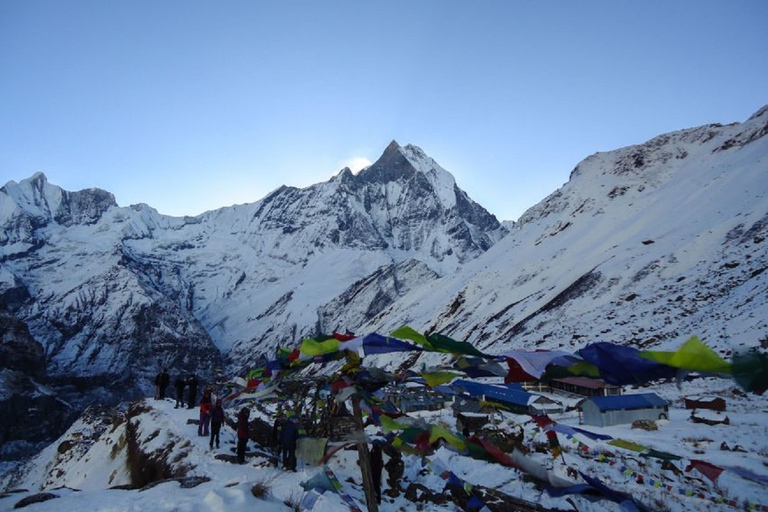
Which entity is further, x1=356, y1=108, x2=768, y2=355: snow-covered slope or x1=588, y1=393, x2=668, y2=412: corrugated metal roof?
x1=356, y1=108, x2=768, y2=355: snow-covered slope

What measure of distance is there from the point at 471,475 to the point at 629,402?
44.6 ft

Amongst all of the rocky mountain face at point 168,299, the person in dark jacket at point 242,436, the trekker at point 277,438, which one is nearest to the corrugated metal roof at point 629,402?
the trekker at point 277,438

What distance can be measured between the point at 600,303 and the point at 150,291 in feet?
487

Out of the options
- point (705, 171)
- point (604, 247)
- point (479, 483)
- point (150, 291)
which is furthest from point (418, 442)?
point (150, 291)

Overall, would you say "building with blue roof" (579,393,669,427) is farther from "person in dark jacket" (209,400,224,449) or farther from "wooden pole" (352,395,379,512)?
"wooden pole" (352,395,379,512)

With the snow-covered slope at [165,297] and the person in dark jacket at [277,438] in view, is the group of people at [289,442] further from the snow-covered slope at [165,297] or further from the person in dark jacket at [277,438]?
the snow-covered slope at [165,297]

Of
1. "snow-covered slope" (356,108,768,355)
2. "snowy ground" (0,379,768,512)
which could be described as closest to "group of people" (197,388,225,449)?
"snowy ground" (0,379,768,512)

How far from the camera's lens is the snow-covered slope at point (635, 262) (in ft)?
129

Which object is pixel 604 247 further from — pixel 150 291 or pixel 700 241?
pixel 150 291

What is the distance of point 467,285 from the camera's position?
8125cm

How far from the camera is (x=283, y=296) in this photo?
6462 inches

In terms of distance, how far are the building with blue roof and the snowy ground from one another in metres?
1.26

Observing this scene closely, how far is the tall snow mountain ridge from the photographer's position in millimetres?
44344

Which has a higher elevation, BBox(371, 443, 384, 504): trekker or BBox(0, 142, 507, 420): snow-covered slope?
BBox(0, 142, 507, 420): snow-covered slope
